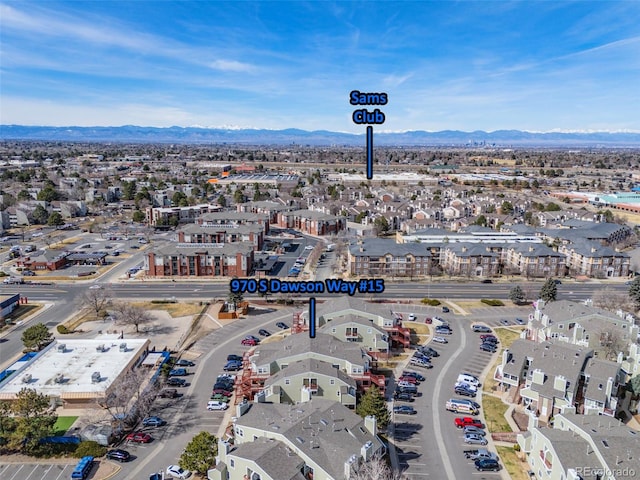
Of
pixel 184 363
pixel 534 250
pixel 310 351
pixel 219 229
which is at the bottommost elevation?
pixel 184 363

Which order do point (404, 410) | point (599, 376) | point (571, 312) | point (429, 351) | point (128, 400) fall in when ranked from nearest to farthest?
point (128, 400)
point (599, 376)
point (404, 410)
point (429, 351)
point (571, 312)

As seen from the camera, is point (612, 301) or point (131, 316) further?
point (612, 301)

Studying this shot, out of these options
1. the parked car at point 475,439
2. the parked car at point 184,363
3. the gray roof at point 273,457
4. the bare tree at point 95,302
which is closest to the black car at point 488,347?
the parked car at point 475,439

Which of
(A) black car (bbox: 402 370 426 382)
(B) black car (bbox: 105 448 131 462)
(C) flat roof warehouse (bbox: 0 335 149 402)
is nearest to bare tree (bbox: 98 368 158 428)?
(C) flat roof warehouse (bbox: 0 335 149 402)

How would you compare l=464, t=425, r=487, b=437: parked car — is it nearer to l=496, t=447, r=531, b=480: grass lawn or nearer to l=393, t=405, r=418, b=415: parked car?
l=496, t=447, r=531, b=480: grass lawn

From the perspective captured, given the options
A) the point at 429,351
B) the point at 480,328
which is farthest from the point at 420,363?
the point at 480,328

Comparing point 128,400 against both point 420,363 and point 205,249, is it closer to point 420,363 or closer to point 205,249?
point 420,363

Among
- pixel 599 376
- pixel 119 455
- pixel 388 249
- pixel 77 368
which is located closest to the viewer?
pixel 119 455

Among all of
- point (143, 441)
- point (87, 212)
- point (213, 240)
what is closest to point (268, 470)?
point (143, 441)
